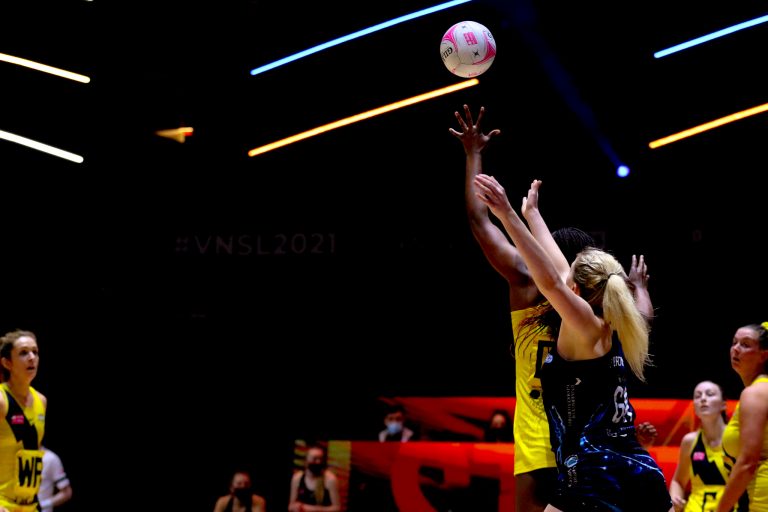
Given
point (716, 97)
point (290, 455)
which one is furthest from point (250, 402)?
point (716, 97)

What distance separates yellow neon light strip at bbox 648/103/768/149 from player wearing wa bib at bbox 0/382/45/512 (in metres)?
5.76

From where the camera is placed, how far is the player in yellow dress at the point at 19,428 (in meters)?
6.42

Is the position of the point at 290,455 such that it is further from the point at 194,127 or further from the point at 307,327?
the point at 194,127

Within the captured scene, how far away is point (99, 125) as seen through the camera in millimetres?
9133

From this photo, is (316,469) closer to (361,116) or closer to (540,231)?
(361,116)

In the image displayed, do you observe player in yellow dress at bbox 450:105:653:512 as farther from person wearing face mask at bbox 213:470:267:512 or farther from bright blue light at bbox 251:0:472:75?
person wearing face mask at bbox 213:470:267:512

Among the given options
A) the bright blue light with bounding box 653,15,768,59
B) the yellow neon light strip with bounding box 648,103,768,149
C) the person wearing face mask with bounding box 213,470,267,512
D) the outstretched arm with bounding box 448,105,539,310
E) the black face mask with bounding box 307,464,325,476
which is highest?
the bright blue light with bounding box 653,15,768,59

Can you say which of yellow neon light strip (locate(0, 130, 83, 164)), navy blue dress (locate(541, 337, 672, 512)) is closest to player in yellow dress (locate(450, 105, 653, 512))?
navy blue dress (locate(541, 337, 672, 512))

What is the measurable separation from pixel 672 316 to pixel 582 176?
1687 mm

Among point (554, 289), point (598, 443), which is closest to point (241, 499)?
point (598, 443)

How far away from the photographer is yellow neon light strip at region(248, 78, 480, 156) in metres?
8.98

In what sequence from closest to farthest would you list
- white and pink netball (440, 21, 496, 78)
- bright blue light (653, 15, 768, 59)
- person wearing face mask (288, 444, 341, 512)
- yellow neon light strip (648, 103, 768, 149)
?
1. white and pink netball (440, 21, 496, 78)
2. bright blue light (653, 15, 768, 59)
3. yellow neon light strip (648, 103, 768, 149)
4. person wearing face mask (288, 444, 341, 512)

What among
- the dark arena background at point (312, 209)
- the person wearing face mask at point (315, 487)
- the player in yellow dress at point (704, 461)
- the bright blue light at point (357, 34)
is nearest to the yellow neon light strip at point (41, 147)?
the dark arena background at point (312, 209)

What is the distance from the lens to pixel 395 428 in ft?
32.8
